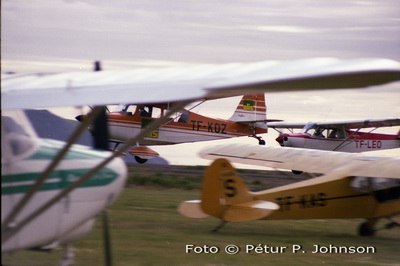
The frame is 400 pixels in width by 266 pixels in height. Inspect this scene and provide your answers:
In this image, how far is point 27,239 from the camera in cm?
538

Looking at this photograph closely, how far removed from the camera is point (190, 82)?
15.0 feet

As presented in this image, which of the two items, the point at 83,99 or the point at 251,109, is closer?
the point at 83,99

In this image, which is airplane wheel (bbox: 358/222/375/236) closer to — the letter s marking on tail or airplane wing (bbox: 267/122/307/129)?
the letter s marking on tail

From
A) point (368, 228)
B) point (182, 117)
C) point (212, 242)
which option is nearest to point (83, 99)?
point (212, 242)

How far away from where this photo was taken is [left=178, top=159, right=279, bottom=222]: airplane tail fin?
400 inches

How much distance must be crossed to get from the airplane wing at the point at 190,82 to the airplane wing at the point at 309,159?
5.94 meters

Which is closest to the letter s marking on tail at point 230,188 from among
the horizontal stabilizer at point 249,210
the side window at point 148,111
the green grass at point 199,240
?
the horizontal stabilizer at point 249,210

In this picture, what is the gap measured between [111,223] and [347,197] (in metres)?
3.52

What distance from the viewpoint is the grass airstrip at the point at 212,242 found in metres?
8.14

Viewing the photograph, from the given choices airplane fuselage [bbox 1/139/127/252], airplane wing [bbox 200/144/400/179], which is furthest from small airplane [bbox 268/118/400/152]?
airplane fuselage [bbox 1/139/127/252]

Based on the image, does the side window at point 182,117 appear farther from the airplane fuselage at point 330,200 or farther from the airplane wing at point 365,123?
the airplane fuselage at point 330,200

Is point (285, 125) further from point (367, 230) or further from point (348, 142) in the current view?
point (367, 230)

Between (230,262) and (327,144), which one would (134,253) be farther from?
(327,144)

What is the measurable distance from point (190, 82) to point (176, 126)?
2289 centimetres
